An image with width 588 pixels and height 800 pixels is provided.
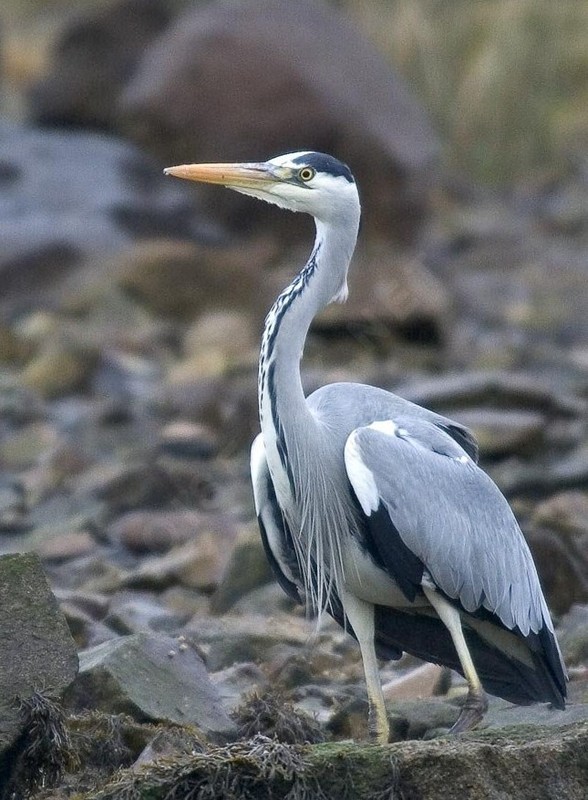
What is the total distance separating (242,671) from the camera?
275 inches

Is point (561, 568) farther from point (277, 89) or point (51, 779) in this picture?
point (277, 89)

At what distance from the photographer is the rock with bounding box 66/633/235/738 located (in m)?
5.71

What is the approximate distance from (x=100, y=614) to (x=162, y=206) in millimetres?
11964

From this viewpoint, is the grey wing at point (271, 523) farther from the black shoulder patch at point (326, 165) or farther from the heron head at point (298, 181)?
the black shoulder patch at point (326, 165)

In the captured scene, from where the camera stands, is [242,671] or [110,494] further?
[110,494]

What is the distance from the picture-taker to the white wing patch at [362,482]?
19.6 feet

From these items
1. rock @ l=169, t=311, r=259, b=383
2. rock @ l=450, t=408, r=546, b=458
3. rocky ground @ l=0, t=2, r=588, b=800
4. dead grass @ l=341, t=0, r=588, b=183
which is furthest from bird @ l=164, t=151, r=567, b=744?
dead grass @ l=341, t=0, r=588, b=183

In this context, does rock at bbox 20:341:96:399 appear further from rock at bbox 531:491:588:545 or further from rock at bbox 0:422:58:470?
A: rock at bbox 531:491:588:545

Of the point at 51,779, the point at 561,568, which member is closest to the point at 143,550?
the point at 561,568

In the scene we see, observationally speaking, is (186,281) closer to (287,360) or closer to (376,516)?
(287,360)

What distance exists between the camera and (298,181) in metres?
6.33

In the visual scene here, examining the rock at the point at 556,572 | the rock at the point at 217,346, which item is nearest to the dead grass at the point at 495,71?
the rock at the point at 217,346

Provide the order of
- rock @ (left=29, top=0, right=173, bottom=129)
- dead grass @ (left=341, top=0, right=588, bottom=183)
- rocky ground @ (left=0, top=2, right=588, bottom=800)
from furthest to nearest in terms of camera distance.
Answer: dead grass @ (left=341, top=0, right=588, bottom=183), rock @ (left=29, top=0, right=173, bottom=129), rocky ground @ (left=0, top=2, right=588, bottom=800)

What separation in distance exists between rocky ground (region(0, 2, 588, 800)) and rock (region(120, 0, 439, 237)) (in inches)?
2.1
